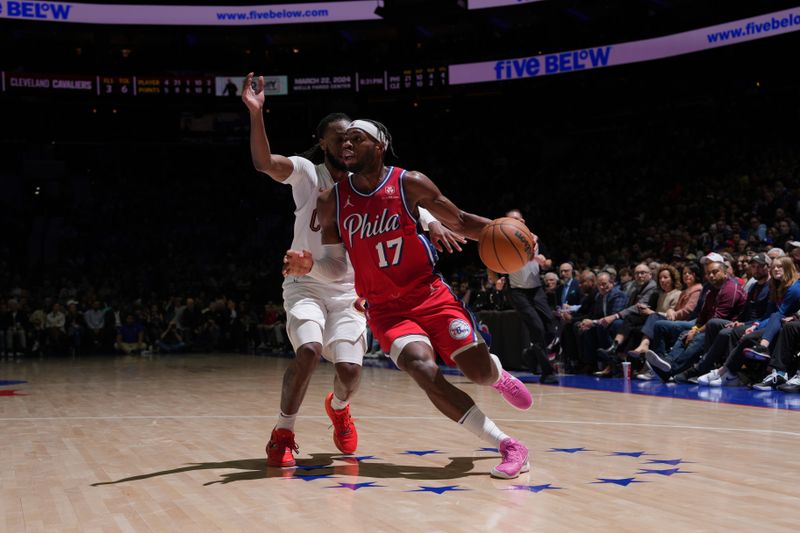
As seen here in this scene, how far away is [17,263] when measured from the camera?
986 inches

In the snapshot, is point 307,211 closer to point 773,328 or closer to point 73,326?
point 773,328

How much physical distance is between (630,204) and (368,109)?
1173 centimetres

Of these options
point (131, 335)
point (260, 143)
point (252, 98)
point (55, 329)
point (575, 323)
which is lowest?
point (131, 335)

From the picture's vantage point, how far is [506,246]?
4.18 meters

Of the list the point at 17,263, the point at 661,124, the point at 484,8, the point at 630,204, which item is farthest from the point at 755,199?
the point at 17,263

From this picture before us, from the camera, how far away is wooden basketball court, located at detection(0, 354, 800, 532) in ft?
10.8

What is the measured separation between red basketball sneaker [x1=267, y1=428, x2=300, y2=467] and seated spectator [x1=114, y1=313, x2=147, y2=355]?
584 inches

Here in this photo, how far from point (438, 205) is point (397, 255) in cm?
33

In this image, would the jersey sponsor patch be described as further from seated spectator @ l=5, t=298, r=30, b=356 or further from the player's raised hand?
seated spectator @ l=5, t=298, r=30, b=356

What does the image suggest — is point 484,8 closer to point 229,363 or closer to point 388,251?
point 229,363

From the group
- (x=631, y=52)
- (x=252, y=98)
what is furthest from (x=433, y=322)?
(x=631, y=52)

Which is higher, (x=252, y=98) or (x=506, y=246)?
(x=252, y=98)

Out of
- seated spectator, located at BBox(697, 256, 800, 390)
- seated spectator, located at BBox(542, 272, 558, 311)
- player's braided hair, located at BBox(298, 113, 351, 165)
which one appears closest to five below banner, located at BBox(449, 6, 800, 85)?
seated spectator, located at BBox(542, 272, 558, 311)

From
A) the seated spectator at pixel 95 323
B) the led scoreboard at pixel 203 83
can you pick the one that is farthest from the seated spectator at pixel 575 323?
the led scoreboard at pixel 203 83
